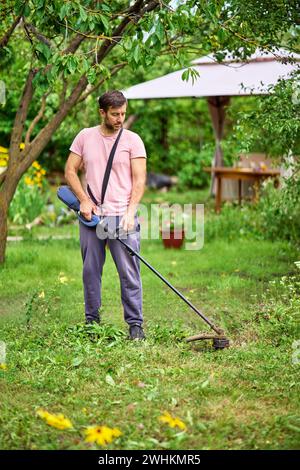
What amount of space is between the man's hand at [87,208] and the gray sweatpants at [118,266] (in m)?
0.12

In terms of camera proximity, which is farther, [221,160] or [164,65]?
[164,65]

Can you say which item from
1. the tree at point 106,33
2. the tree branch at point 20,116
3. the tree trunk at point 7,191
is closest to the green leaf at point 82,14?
the tree at point 106,33

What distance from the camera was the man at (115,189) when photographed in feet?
17.6

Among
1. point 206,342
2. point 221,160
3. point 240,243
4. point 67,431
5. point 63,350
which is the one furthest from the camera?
point 221,160

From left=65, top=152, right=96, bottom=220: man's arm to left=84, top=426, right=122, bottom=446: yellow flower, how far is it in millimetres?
1992

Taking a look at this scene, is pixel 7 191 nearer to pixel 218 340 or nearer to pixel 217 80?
pixel 218 340

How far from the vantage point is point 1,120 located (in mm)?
15258

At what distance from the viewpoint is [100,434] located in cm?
350

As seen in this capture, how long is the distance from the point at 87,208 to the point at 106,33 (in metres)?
1.14

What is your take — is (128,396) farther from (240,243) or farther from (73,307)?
(240,243)

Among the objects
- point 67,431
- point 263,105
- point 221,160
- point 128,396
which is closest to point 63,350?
point 128,396

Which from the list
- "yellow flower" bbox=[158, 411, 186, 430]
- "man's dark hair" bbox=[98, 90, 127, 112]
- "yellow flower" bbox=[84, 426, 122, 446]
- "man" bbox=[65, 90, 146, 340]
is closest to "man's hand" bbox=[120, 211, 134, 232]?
"man" bbox=[65, 90, 146, 340]

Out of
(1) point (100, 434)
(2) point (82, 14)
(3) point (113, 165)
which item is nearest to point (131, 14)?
(2) point (82, 14)

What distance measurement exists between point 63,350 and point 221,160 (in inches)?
393
